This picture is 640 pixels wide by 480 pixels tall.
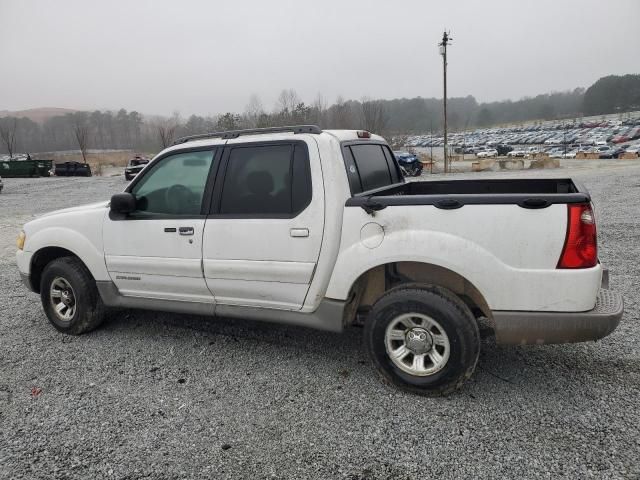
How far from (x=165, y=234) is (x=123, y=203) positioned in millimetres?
464

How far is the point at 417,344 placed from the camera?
3.14 metres

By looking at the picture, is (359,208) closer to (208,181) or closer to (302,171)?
(302,171)

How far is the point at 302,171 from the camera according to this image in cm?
344

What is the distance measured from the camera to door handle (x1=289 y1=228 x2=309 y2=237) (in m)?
3.34

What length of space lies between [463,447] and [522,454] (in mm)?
312

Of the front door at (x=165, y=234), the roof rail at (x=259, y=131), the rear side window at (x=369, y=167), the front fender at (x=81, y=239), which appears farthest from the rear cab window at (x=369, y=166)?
the front fender at (x=81, y=239)

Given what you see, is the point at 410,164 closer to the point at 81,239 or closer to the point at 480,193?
the point at 480,193

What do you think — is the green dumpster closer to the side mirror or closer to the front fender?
the front fender

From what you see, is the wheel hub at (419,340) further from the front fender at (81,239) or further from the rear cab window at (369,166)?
the front fender at (81,239)

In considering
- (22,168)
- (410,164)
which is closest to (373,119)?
(410,164)

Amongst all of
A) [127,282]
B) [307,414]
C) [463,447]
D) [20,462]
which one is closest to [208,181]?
[127,282]

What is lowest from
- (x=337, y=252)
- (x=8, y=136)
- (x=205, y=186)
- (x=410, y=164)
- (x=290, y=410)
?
(x=410, y=164)

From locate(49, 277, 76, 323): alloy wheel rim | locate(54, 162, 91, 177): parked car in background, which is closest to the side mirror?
locate(49, 277, 76, 323): alloy wheel rim

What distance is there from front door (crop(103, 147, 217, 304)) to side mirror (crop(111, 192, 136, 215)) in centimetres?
10
